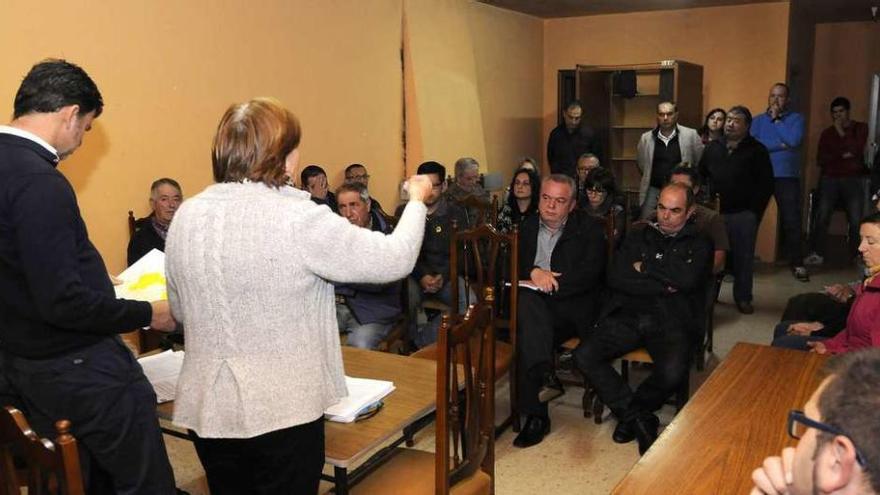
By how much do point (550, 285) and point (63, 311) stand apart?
2.23 m

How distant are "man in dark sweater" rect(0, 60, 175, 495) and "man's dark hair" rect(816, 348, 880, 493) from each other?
1346 millimetres

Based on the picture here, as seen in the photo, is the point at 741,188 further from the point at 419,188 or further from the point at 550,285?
the point at 419,188

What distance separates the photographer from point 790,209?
645cm

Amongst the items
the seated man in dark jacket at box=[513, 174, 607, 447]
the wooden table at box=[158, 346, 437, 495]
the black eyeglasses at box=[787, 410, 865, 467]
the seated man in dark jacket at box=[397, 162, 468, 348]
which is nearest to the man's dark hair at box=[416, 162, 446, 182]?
the seated man in dark jacket at box=[397, 162, 468, 348]

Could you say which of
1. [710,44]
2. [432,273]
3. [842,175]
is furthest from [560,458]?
[710,44]

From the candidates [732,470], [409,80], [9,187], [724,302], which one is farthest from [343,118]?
[732,470]

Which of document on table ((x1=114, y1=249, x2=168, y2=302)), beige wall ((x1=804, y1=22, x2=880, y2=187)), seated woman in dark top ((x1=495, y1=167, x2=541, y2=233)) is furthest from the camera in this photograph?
beige wall ((x1=804, y1=22, x2=880, y2=187))

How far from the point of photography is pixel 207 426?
1.47 m

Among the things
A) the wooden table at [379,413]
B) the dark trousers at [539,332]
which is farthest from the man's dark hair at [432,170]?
the wooden table at [379,413]

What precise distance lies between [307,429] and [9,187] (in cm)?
76

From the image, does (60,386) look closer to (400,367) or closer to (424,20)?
(400,367)

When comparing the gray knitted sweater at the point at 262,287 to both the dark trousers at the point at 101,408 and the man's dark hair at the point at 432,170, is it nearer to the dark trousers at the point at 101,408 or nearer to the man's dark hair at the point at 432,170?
the dark trousers at the point at 101,408

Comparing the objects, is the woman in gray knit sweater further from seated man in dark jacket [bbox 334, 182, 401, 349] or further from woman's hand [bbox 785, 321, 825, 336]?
woman's hand [bbox 785, 321, 825, 336]

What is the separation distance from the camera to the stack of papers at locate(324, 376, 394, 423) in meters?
1.79
